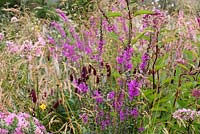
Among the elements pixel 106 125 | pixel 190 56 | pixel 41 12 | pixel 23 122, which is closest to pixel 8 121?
pixel 23 122

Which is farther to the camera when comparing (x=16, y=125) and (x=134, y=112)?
(x=134, y=112)

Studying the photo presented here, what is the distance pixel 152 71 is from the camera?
276cm

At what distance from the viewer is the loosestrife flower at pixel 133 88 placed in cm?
252

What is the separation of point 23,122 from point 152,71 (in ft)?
A: 2.74

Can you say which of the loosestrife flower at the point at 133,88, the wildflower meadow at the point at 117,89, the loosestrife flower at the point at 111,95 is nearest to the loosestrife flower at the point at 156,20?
the wildflower meadow at the point at 117,89

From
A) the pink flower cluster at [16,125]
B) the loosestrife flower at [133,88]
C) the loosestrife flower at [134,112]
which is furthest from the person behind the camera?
the loosestrife flower at [134,112]

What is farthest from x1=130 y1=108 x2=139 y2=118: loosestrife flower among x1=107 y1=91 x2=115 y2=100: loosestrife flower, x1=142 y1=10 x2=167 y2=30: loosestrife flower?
x1=142 y1=10 x2=167 y2=30: loosestrife flower

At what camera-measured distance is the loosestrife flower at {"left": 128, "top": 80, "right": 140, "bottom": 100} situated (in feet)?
8.28

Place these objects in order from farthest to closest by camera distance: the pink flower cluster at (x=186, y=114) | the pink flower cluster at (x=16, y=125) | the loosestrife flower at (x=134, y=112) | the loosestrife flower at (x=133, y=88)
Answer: the loosestrife flower at (x=134, y=112), the loosestrife flower at (x=133, y=88), the pink flower cluster at (x=186, y=114), the pink flower cluster at (x=16, y=125)

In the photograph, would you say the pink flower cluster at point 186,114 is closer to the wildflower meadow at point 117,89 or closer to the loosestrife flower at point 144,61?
the wildflower meadow at point 117,89

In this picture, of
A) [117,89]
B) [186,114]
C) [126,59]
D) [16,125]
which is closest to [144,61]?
[126,59]

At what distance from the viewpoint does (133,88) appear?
8.32 feet

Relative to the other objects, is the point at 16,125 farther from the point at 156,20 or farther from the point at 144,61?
the point at 156,20

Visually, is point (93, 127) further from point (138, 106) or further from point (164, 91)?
point (164, 91)
